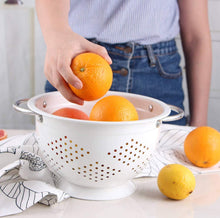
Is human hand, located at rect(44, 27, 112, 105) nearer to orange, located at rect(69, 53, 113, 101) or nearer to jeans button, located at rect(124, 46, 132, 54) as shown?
orange, located at rect(69, 53, 113, 101)

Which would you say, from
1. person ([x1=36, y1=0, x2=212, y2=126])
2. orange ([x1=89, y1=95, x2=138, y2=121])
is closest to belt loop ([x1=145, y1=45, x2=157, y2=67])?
person ([x1=36, y1=0, x2=212, y2=126])

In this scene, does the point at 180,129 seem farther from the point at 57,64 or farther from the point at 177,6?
Result: the point at 177,6

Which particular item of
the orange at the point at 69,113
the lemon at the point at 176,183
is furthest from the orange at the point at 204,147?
the orange at the point at 69,113

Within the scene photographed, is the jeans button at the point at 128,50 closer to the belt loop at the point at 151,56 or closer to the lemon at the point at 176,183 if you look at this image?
the belt loop at the point at 151,56

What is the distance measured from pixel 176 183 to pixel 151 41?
718mm

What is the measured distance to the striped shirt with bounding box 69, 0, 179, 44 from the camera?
118cm

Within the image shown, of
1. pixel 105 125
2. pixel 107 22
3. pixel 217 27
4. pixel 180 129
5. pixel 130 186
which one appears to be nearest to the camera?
pixel 105 125

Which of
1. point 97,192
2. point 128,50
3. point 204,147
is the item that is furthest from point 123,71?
point 97,192

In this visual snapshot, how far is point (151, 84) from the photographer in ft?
4.15

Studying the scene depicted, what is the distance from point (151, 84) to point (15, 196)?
2.54 feet

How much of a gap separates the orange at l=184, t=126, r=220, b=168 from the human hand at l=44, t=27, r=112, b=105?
26 centimetres

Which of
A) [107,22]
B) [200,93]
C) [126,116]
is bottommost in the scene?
[200,93]

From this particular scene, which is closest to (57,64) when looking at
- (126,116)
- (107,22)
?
(126,116)

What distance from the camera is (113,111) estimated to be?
599mm
